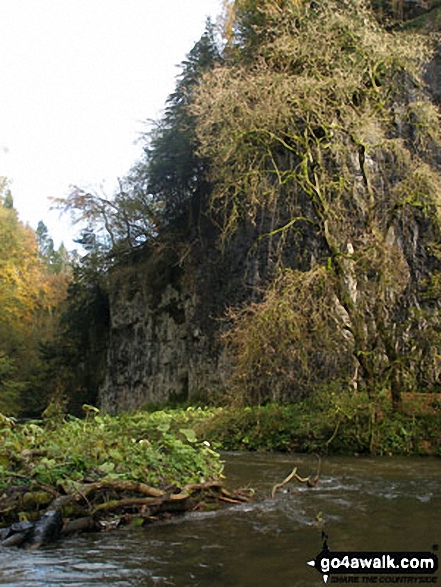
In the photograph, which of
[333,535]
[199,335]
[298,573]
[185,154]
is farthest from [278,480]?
[185,154]

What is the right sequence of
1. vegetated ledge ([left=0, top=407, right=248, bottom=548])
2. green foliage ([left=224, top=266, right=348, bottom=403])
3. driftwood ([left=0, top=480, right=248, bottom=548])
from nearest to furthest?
1. driftwood ([left=0, top=480, right=248, bottom=548])
2. vegetated ledge ([left=0, top=407, right=248, bottom=548])
3. green foliage ([left=224, top=266, right=348, bottom=403])

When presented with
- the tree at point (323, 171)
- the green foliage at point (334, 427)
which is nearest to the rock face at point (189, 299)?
the tree at point (323, 171)

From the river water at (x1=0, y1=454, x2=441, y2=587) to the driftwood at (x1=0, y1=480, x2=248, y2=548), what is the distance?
156 mm

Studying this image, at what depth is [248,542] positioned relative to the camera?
504 centimetres

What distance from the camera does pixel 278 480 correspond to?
28.3 ft

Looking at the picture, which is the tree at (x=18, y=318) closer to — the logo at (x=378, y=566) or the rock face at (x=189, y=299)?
the rock face at (x=189, y=299)

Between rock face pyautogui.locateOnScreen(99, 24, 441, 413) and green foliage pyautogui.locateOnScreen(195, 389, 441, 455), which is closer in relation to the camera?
green foliage pyautogui.locateOnScreen(195, 389, 441, 455)

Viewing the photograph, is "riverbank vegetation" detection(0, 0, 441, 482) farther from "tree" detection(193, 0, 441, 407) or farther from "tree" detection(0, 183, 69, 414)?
"tree" detection(0, 183, 69, 414)

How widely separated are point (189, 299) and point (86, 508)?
2120 centimetres

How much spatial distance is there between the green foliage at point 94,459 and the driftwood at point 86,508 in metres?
0.18

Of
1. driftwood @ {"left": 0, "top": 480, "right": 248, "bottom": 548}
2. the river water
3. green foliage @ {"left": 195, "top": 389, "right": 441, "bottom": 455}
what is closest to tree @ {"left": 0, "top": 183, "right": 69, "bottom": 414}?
green foliage @ {"left": 195, "top": 389, "right": 441, "bottom": 455}

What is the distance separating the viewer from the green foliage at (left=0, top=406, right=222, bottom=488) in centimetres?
619

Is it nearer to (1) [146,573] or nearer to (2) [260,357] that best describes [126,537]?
(1) [146,573]

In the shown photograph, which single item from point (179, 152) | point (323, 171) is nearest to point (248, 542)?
point (323, 171)
